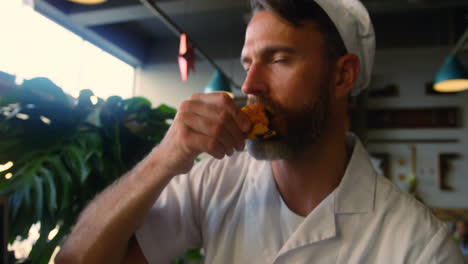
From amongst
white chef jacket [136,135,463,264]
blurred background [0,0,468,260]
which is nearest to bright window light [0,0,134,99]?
blurred background [0,0,468,260]

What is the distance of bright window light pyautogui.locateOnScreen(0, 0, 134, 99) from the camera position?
315 cm

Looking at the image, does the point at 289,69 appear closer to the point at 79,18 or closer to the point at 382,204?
the point at 382,204

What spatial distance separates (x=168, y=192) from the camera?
1129 mm

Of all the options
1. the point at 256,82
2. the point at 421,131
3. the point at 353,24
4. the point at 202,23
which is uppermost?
the point at 202,23

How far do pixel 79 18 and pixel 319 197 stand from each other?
177 inches

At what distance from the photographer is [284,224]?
Result: 104 cm

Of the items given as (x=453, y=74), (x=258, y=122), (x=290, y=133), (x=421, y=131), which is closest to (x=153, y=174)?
(x=258, y=122)

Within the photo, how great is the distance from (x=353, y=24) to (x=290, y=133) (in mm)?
450

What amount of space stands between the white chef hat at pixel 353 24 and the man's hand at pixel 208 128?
50 centimetres

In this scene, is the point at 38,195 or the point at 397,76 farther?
the point at 397,76

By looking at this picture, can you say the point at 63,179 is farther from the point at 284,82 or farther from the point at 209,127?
the point at 284,82

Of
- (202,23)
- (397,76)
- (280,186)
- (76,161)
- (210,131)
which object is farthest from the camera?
(202,23)

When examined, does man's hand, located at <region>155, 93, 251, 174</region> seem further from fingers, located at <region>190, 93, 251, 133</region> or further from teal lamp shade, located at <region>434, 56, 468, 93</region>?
teal lamp shade, located at <region>434, 56, 468, 93</region>

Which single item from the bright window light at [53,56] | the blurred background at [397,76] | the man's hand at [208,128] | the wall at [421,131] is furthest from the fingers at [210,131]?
the wall at [421,131]
